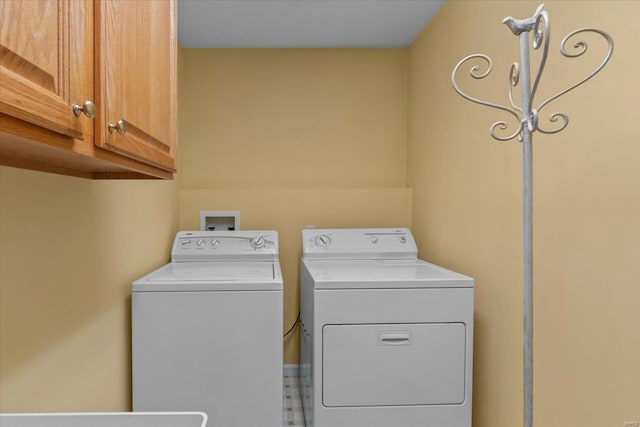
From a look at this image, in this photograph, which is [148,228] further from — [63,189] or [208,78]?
[208,78]

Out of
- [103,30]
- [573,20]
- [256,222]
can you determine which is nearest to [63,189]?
[103,30]

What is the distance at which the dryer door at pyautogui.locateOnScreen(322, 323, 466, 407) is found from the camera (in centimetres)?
167

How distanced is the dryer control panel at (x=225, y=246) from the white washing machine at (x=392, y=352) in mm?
785

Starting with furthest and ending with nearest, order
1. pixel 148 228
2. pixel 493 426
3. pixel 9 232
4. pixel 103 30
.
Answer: pixel 148 228
pixel 493 426
pixel 9 232
pixel 103 30

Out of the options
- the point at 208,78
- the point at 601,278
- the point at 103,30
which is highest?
the point at 208,78

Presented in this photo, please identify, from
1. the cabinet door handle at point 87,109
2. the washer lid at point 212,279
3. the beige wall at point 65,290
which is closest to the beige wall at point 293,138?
the washer lid at point 212,279

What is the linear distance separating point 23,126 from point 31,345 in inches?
31.7

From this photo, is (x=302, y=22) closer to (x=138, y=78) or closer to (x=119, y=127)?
(x=138, y=78)

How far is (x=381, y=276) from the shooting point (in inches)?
71.7

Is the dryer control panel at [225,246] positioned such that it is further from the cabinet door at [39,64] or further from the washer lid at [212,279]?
the cabinet door at [39,64]

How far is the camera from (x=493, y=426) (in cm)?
172

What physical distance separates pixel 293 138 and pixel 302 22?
2.47 feet

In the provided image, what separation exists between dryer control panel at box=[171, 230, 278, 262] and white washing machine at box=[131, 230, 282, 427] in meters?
0.67

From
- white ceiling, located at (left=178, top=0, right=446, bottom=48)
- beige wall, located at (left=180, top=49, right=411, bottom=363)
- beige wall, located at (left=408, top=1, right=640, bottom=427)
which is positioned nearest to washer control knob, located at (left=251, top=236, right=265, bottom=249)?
beige wall, located at (left=180, top=49, right=411, bottom=363)
